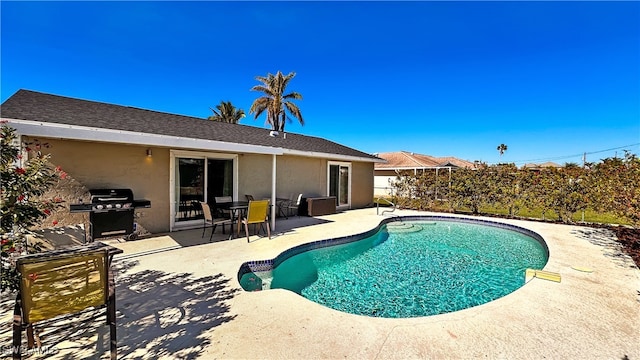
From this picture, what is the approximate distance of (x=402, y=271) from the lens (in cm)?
642

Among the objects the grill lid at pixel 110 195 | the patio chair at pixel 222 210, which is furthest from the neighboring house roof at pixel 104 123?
the patio chair at pixel 222 210

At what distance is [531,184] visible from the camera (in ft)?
41.0

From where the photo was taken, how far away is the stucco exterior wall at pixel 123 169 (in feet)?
22.5

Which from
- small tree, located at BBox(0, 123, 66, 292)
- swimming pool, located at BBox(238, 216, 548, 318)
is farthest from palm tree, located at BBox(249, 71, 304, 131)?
small tree, located at BBox(0, 123, 66, 292)

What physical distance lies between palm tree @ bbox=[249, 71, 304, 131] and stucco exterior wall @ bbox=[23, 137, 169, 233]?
19.6 metres

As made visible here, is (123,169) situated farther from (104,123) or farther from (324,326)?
(324,326)

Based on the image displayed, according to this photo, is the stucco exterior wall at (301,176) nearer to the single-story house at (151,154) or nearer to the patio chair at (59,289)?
the single-story house at (151,154)

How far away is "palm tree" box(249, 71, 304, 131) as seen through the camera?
2678 centimetres

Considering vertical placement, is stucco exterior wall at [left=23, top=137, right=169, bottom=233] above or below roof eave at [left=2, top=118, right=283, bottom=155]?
below

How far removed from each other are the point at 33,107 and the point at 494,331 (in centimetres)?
1109

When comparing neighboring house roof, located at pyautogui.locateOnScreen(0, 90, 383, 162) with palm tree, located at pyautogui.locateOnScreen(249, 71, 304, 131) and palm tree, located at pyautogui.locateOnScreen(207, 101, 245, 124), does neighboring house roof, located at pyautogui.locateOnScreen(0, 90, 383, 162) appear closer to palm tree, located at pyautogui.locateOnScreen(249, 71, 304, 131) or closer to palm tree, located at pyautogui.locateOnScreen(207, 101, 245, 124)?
palm tree, located at pyautogui.locateOnScreen(249, 71, 304, 131)

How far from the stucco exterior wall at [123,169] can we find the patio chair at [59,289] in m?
5.45

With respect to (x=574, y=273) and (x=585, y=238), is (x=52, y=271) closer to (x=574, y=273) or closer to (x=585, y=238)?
(x=574, y=273)

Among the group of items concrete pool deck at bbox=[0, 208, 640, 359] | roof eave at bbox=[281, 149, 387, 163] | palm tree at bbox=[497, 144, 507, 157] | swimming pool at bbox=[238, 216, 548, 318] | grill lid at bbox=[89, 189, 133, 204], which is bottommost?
swimming pool at bbox=[238, 216, 548, 318]
